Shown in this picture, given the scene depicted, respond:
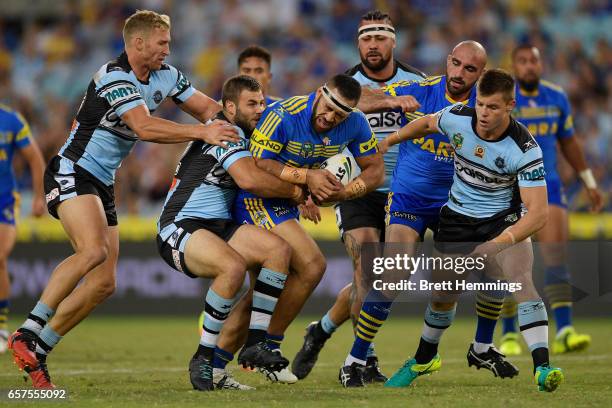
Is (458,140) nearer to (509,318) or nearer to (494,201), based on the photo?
(494,201)

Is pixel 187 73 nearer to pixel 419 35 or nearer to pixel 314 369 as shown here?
pixel 419 35

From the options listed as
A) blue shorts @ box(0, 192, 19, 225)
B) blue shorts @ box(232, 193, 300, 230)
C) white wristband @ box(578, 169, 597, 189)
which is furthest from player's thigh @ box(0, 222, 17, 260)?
white wristband @ box(578, 169, 597, 189)

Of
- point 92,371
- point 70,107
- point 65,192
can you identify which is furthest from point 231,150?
point 70,107


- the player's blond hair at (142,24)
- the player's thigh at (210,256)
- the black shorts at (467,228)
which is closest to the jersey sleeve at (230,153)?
the player's thigh at (210,256)

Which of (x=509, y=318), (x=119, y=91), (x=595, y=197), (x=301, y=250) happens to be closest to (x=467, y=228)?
(x=301, y=250)

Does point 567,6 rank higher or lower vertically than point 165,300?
higher

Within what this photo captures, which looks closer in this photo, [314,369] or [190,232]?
[190,232]

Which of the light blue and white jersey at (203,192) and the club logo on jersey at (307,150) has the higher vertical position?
the club logo on jersey at (307,150)

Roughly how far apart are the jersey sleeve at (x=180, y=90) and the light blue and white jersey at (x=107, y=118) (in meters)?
0.12

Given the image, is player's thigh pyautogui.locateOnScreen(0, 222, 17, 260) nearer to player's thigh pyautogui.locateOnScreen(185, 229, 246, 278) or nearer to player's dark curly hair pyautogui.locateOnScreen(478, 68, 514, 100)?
player's thigh pyautogui.locateOnScreen(185, 229, 246, 278)

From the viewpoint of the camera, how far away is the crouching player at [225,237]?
7879mm

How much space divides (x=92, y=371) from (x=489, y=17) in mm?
12974

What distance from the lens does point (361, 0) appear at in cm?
2109

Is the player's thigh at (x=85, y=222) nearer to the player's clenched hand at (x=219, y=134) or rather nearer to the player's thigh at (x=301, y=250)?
the player's clenched hand at (x=219, y=134)
